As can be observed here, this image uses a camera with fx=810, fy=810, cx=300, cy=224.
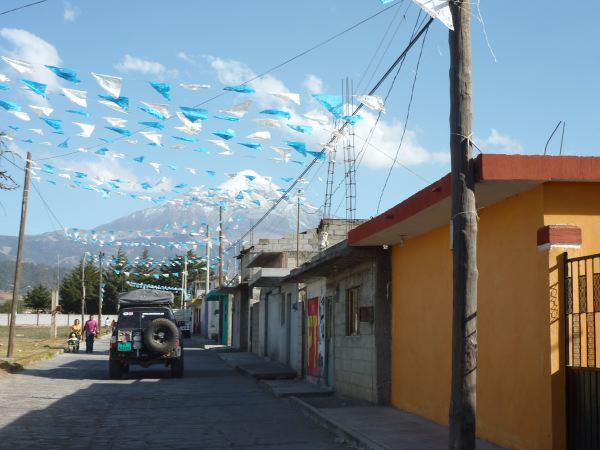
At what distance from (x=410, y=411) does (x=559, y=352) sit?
6111 mm

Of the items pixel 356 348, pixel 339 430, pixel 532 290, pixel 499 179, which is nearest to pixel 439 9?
pixel 499 179

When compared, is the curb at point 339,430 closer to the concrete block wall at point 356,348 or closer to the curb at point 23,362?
the concrete block wall at point 356,348

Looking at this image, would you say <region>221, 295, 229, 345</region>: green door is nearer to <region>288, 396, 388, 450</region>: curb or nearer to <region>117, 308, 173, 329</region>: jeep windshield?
<region>117, 308, 173, 329</region>: jeep windshield

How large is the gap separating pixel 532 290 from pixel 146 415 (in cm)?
834

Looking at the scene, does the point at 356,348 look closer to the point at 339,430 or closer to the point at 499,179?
the point at 339,430

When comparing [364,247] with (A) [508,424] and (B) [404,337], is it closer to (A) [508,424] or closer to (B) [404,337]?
(B) [404,337]

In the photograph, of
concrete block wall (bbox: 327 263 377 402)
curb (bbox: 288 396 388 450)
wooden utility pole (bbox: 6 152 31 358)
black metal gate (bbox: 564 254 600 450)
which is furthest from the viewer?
wooden utility pole (bbox: 6 152 31 358)

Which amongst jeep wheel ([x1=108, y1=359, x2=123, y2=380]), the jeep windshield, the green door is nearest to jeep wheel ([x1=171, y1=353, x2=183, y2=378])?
the jeep windshield

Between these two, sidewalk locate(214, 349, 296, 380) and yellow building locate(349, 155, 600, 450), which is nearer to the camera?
yellow building locate(349, 155, 600, 450)

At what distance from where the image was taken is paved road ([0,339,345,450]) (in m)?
11.9

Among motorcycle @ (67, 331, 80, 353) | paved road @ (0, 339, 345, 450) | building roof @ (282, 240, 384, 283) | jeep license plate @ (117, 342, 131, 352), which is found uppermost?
building roof @ (282, 240, 384, 283)

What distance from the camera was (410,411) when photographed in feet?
48.2

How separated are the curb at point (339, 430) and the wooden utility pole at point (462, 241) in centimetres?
274

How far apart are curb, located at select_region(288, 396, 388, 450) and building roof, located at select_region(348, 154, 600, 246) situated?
328 cm
